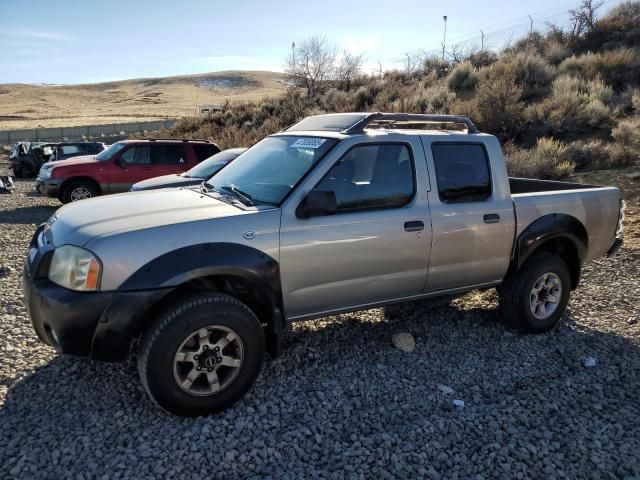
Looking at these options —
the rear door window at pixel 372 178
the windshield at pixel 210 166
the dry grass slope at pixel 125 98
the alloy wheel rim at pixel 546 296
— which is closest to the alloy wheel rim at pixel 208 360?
the rear door window at pixel 372 178

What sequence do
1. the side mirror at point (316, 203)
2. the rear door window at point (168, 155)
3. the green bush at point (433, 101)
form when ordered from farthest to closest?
1. the green bush at point (433, 101)
2. the rear door window at point (168, 155)
3. the side mirror at point (316, 203)

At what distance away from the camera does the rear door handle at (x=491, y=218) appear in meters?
4.63

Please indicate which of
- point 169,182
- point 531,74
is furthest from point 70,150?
point 531,74

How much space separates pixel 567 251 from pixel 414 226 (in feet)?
6.81

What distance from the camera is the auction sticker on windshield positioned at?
423 centimetres

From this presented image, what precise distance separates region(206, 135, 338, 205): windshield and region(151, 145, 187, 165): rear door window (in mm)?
9010

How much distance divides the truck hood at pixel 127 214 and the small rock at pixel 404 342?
1.94 m

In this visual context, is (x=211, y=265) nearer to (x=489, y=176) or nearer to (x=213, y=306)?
(x=213, y=306)

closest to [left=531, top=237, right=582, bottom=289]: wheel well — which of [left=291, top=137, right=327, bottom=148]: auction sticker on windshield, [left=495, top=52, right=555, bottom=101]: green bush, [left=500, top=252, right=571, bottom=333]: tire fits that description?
[left=500, top=252, right=571, bottom=333]: tire

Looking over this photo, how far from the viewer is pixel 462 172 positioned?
466 centimetres

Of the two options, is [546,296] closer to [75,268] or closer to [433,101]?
[75,268]

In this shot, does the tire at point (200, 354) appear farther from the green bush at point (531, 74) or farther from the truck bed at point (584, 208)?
the green bush at point (531, 74)

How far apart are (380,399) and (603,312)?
124 inches

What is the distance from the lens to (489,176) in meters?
4.78
